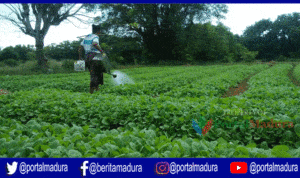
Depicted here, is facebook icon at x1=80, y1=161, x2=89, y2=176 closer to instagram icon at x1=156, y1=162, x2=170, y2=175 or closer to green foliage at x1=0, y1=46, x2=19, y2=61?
instagram icon at x1=156, y1=162, x2=170, y2=175

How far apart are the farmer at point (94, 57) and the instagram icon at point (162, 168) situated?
5.86m

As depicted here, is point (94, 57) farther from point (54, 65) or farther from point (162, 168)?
point (54, 65)

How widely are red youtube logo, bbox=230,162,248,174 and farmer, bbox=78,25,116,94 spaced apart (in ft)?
19.8

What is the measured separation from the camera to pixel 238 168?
72.3 inches

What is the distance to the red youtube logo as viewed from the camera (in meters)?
1.83

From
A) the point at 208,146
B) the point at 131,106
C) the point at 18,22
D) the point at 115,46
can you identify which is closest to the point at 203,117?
the point at 208,146

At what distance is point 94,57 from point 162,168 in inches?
257

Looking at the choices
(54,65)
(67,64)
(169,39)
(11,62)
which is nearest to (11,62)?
(11,62)

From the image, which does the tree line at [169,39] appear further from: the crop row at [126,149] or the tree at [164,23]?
the crop row at [126,149]

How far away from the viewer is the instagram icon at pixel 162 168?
1.81m

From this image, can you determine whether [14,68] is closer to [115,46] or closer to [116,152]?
[115,46]

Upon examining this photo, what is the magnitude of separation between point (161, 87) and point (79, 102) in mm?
4900

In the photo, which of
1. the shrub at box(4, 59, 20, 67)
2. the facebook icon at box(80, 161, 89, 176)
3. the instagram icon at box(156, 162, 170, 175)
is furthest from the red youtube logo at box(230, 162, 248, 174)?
the shrub at box(4, 59, 20, 67)

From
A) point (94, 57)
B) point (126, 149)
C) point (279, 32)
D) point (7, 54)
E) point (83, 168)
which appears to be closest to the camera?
point (83, 168)
